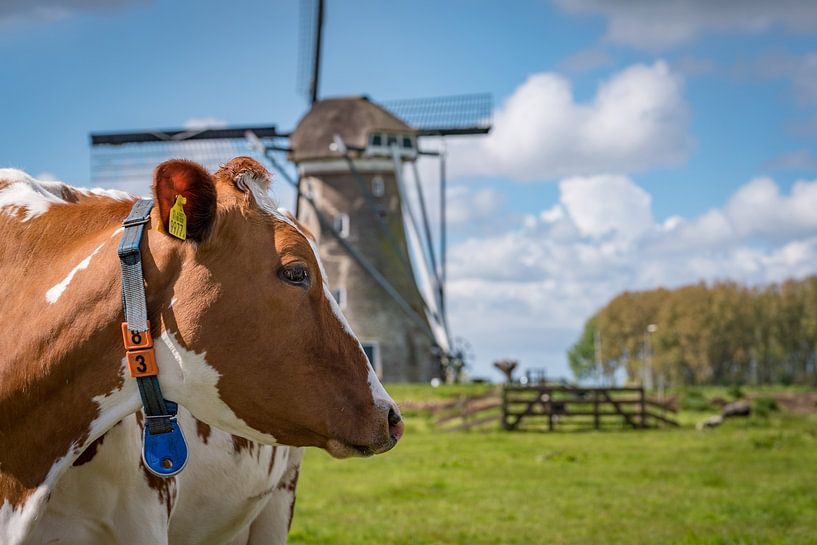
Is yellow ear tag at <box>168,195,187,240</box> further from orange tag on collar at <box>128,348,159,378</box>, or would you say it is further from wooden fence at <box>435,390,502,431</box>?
wooden fence at <box>435,390,502,431</box>

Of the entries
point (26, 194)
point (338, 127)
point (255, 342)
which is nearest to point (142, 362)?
point (255, 342)

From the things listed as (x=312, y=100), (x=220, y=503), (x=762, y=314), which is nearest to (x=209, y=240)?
(x=220, y=503)

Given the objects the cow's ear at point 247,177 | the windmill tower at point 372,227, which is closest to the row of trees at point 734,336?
the windmill tower at point 372,227

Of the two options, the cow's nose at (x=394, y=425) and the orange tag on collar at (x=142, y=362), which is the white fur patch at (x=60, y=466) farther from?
the cow's nose at (x=394, y=425)

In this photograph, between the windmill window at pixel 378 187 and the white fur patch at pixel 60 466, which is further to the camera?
the windmill window at pixel 378 187

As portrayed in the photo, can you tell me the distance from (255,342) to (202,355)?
0.15 m

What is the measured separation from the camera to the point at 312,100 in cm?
4559

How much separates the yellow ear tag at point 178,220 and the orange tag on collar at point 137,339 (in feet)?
0.95

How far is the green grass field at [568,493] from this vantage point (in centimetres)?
1069

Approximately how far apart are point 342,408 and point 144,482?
90 centimetres

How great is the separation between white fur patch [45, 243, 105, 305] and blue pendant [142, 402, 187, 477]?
18.8 inches

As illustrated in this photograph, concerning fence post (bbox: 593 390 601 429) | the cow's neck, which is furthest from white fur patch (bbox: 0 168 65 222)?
fence post (bbox: 593 390 601 429)

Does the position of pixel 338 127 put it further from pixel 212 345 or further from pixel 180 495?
pixel 212 345

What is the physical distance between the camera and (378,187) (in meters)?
41.6
